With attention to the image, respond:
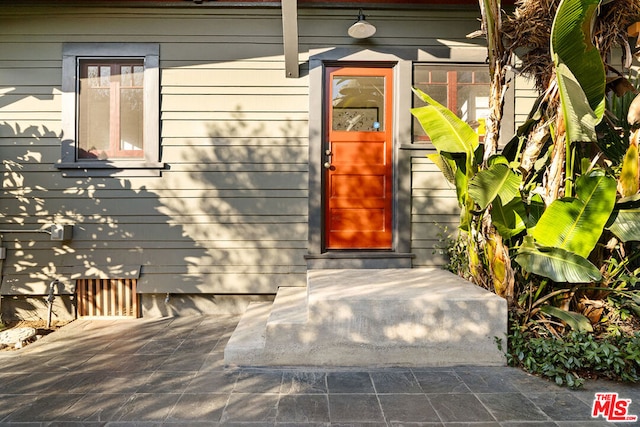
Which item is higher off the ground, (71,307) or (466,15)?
(466,15)

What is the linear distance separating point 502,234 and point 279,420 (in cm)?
201

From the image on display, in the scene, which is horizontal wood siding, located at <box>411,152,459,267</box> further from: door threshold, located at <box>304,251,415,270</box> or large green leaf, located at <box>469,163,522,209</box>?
large green leaf, located at <box>469,163,522,209</box>

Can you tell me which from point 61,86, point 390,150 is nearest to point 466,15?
point 390,150

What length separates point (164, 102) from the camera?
3768 mm

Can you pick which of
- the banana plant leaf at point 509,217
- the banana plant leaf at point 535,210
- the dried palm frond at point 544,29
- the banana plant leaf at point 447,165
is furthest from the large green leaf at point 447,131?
the dried palm frond at point 544,29

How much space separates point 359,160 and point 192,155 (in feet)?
5.79

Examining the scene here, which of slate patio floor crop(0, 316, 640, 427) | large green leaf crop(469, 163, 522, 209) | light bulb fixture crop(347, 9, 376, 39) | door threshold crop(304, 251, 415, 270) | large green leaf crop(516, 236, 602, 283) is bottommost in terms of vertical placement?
slate patio floor crop(0, 316, 640, 427)

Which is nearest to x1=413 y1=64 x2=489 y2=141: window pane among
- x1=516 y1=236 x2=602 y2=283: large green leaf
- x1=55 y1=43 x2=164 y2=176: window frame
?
x1=516 y1=236 x2=602 y2=283: large green leaf

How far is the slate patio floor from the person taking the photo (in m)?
2.01

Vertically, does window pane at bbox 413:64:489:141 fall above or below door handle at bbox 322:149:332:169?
above

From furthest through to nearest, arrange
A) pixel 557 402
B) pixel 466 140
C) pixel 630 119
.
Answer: pixel 466 140, pixel 630 119, pixel 557 402

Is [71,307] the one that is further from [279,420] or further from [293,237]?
[279,420]

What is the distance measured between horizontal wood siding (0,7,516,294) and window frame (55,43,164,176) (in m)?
0.08

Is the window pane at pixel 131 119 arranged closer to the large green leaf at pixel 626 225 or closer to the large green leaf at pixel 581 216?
the large green leaf at pixel 581 216
